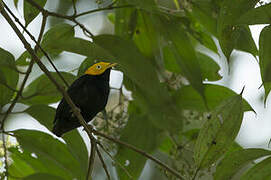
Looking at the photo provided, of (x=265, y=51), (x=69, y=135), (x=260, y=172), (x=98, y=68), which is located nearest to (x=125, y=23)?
(x=98, y=68)

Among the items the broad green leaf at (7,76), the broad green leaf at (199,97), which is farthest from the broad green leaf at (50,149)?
the broad green leaf at (199,97)

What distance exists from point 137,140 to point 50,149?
0.46 metres

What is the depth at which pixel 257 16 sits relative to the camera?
1.32 m

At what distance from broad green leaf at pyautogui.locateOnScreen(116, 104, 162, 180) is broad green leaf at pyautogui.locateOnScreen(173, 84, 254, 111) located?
0.20 m

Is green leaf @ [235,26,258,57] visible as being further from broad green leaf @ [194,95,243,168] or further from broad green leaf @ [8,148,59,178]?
broad green leaf @ [8,148,59,178]

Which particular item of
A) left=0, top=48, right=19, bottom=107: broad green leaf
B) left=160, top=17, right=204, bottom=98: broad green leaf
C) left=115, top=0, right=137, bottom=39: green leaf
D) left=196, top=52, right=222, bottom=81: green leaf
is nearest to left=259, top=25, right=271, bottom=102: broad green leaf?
left=160, top=17, right=204, bottom=98: broad green leaf

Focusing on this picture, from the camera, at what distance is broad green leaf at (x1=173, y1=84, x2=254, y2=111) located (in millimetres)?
2088

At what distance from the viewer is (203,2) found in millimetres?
1978

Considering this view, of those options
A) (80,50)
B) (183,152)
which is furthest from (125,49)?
(183,152)

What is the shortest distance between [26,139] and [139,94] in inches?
23.2

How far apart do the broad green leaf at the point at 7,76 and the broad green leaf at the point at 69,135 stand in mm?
124

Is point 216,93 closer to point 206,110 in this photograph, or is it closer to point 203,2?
point 206,110

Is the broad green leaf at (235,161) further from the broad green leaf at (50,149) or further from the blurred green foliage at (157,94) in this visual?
the broad green leaf at (50,149)

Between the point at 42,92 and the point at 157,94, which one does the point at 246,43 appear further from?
the point at 42,92
